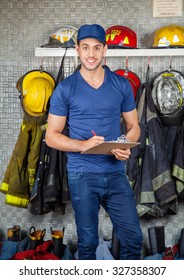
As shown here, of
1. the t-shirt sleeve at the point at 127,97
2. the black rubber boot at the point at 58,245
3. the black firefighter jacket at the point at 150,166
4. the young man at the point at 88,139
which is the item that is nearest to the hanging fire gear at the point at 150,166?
the black firefighter jacket at the point at 150,166

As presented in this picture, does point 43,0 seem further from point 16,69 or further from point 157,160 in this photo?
point 157,160

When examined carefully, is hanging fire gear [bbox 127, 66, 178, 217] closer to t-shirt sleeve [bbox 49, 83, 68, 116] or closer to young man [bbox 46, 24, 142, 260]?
young man [bbox 46, 24, 142, 260]

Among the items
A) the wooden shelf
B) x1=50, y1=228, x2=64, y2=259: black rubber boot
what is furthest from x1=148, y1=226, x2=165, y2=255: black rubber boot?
the wooden shelf

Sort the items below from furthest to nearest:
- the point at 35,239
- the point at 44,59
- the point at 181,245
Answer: the point at 44,59 < the point at 181,245 < the point at 35,239

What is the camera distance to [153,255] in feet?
14.2

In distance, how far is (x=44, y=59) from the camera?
15.8 feet

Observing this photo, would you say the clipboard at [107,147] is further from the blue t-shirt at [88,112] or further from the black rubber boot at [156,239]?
the black rubber boot at [156,239]

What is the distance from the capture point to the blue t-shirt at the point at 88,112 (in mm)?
3107

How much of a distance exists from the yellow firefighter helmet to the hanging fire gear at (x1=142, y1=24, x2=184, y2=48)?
924 millimetres

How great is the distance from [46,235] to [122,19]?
2039 mm

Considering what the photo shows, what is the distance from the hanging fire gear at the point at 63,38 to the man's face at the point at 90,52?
126cm

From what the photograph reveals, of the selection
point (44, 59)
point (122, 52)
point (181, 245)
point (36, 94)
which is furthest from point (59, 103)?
point (181, 245)

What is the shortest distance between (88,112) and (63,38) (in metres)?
1.58

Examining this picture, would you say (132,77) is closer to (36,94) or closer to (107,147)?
(36,94)
